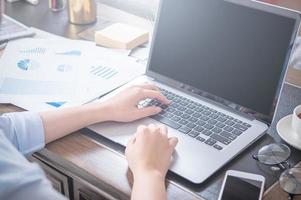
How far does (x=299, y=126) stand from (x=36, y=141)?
0.52 m

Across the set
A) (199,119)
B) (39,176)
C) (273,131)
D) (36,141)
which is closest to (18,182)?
(39,176)

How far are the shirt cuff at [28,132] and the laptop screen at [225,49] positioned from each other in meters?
0.33

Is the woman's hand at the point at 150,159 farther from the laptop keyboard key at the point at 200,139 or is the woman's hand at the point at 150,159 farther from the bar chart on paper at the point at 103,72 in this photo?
the bar chart on paper at the point at 103,72

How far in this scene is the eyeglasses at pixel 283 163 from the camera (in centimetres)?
85

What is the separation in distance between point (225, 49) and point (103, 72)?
13.4 inches

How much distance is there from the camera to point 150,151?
90 centimetres

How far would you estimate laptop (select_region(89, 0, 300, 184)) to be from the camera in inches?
36.9

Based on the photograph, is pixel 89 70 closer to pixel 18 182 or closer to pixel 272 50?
pixel 272 50

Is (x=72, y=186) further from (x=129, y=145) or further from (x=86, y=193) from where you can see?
(x=129, y=145)

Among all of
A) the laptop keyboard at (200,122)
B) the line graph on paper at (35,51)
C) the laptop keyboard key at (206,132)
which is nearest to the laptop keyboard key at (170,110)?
the laptop keyboard at (200,122)

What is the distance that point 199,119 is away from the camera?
1.02 m

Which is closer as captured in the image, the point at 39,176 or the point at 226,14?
the point at 39,176

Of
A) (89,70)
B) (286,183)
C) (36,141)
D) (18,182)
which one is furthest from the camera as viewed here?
(89,70)

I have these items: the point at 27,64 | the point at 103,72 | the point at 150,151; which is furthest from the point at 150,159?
the point at 27,64
